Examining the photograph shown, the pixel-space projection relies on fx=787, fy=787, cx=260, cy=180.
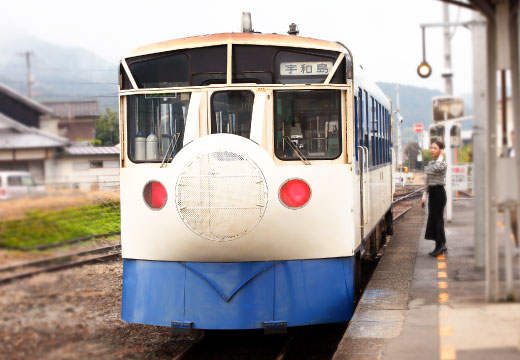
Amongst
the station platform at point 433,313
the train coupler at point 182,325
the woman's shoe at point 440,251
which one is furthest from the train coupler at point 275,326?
the woman's shoe at point 440,251

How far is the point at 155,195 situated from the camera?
273 inches

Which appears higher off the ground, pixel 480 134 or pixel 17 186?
pixel 480 134

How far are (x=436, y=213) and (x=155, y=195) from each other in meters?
4.94

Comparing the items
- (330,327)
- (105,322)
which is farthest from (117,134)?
(330,327)

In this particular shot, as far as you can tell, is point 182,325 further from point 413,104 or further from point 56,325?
point 413,104

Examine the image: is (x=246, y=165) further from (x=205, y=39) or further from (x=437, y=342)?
(x=437, y=342)

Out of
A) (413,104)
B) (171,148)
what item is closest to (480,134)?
(171,148)

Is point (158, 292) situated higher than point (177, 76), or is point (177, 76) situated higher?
point (177, 76)

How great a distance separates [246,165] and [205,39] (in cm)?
137

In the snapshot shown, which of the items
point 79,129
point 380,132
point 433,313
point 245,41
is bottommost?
point 433,313

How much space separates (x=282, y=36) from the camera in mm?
7191

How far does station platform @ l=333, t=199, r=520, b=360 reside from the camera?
501 centimetres

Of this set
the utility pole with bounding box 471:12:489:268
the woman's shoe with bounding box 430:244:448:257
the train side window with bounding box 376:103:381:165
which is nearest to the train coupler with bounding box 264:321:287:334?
the utility pole with bounding box 471:12:489:268

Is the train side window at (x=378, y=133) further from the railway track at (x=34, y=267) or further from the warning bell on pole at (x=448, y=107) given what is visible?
the railway track at (x=34, y=267)
